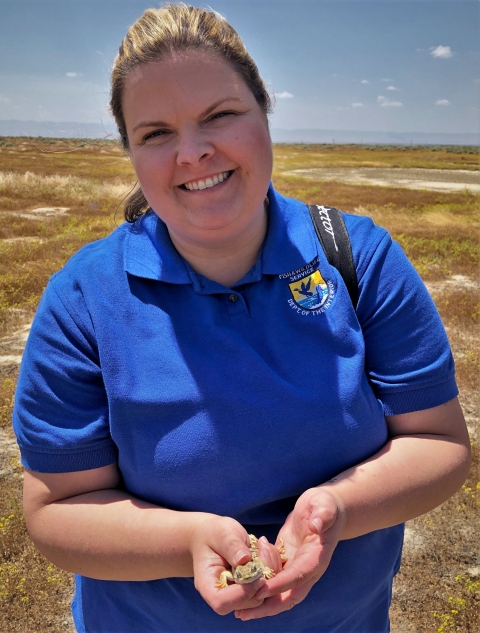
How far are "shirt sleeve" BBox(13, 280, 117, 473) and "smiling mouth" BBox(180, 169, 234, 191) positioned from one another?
0.44 m

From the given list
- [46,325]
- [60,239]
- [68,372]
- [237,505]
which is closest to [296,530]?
[237,505]

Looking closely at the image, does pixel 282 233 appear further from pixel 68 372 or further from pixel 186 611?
pixel 186 611

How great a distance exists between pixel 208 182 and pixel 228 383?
553 mm

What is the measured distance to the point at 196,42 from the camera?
137 cm

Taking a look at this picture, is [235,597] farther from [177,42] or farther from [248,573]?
[177,42]

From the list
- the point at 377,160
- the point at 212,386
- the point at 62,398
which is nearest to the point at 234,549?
the point at 212,386

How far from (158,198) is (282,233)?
397 millimetres

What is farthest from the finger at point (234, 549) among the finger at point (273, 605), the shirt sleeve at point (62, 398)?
the shirt sleeve at point (62, 398)

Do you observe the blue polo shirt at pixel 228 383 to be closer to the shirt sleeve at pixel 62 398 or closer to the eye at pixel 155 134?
the shirt sleeve at pixel 62 398

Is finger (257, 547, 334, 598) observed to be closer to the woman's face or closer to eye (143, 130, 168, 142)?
the woman's face

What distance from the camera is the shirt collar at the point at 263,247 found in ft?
4.69

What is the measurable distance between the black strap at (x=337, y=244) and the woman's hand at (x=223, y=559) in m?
0.68

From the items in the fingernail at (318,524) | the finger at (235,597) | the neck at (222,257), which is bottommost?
the finger at (235,597)

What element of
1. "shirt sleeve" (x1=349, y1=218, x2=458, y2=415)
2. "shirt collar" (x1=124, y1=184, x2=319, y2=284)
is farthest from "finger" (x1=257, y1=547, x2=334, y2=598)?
"shirt collar" (x1=124, y1=184, x2=319, y2=284)
